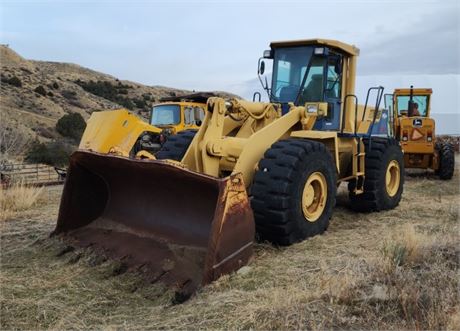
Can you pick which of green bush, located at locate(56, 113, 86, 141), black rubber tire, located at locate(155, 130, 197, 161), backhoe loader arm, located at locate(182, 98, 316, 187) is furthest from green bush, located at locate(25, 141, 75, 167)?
backhoe loader arm, located at locate(182, 98, 316, 187)

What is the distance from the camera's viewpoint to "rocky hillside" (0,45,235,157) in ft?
97.7

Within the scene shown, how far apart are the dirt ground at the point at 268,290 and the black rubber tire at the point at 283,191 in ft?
0.61

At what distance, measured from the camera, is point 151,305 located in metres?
4.06

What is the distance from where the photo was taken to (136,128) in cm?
1073

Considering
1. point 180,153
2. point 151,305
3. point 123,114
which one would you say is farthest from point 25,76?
point 151,305

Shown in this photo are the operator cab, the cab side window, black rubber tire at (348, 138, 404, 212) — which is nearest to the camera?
the operator cab

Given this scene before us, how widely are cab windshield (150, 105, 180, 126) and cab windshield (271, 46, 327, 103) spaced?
7.68 metres

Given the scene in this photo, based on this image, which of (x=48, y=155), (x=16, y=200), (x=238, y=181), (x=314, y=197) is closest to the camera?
(x=238, y=181)

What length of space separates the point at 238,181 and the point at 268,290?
106 centimetres

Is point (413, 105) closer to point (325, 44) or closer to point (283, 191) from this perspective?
point (325, 44)

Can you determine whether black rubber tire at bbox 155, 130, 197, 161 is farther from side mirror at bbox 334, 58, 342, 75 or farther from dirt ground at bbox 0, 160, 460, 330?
side mirror at bbox 334, 58, 342, 75

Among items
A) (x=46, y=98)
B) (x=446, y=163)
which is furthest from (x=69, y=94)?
(x=446, y=163)

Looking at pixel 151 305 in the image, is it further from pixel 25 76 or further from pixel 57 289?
pixel 25 76

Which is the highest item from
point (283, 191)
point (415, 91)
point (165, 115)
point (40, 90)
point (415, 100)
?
point (40, 90)
